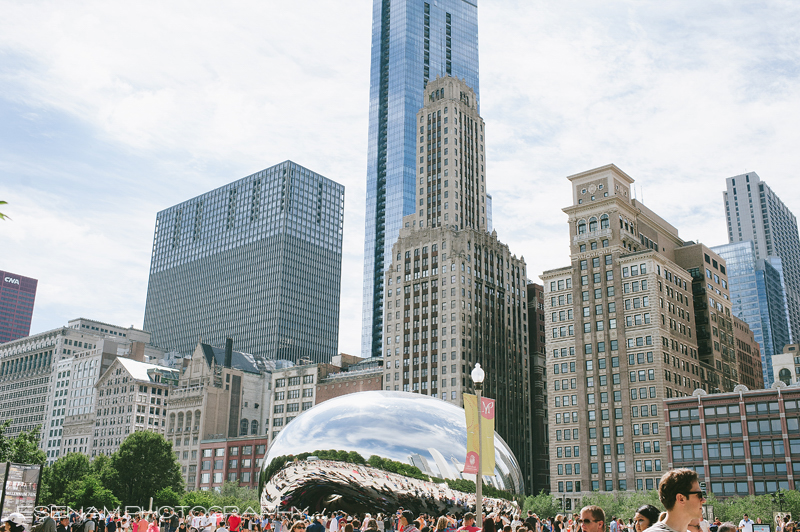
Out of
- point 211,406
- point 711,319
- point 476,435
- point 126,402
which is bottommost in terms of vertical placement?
point 476,435

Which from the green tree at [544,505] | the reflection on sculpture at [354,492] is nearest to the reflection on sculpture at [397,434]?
the reflection on sculpture at [354,492]

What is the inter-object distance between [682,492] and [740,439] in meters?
103

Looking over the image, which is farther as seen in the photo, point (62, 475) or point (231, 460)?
point (231, 460)

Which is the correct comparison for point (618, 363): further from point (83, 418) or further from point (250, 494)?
point (83, 418)

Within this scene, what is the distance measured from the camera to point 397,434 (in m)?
23.4

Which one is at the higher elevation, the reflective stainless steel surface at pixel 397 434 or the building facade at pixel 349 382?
the building facade at pixel 349 382

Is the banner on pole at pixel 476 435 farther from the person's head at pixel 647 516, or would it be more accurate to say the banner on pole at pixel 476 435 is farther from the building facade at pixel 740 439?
the building facade at pixel 740 439

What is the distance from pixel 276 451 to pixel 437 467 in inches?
237

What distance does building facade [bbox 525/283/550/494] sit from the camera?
145 m

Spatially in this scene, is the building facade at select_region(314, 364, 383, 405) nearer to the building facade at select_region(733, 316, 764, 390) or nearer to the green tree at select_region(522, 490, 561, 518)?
the green tree at select_region(522, 490, 561, 518)

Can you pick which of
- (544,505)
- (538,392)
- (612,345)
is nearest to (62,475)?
(544,505)

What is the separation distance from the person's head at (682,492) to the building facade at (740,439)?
3862 inches

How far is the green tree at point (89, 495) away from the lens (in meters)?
90.9

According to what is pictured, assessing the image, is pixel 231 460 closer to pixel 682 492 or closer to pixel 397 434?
pixel 397 434
